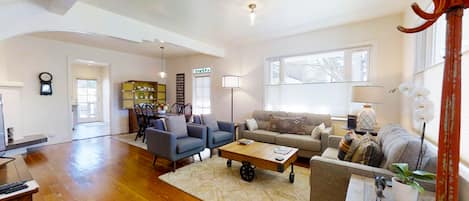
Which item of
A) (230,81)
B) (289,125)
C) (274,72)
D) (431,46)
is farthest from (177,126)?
(431,46)

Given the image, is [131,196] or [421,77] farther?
[421,77]

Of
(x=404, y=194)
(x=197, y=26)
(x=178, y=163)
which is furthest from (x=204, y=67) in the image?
(x=404, y=194)

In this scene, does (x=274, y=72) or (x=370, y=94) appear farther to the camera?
(x=274, y=72)

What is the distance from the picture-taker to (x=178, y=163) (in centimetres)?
350

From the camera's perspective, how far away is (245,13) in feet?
10.8

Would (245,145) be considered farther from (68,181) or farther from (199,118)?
(68,181)

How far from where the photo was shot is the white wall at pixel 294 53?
345cm

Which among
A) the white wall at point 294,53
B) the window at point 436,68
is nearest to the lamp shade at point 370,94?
the window at point 436,68

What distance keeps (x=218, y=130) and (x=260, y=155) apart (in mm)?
1843

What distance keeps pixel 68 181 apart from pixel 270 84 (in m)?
4.09

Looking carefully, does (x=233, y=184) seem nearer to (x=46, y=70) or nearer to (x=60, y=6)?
(x=60, y=6)

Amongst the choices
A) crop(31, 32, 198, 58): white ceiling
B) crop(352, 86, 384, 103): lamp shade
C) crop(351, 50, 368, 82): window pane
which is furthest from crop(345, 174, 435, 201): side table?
crop(31, 32, 198, 58): white ceiling

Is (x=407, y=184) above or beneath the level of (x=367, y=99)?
beneath

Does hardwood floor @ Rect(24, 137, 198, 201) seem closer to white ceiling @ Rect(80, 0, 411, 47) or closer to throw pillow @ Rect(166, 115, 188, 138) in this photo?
throw pillow @ Rect(166, 115, 188, 138)
